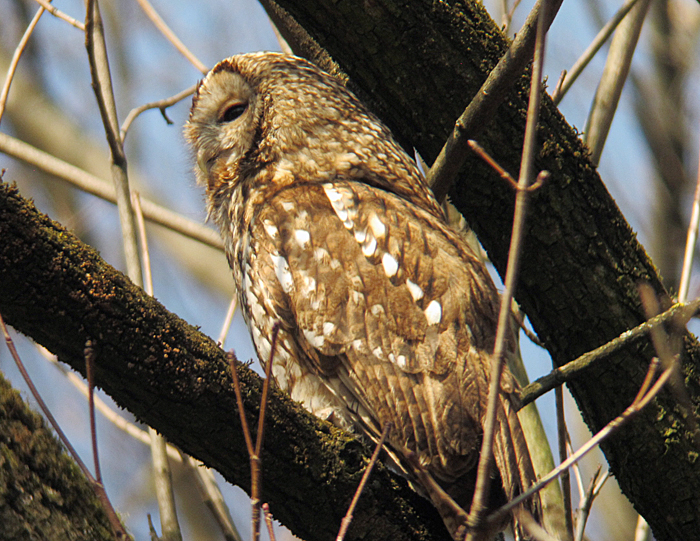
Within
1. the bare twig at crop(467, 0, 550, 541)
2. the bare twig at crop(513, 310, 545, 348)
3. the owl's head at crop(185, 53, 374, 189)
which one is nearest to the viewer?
the bare twig at crop(467, 0, 550, 541)

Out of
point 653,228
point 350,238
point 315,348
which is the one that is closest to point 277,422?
point 315,348

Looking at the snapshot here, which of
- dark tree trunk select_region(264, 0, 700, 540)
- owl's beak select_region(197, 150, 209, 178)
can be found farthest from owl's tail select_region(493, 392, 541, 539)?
owl's beak select_region(197, 150, 209, 178)

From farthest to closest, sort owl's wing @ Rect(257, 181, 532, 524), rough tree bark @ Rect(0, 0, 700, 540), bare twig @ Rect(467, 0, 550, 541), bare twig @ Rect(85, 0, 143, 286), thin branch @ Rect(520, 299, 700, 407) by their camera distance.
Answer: bare twig @ Rect(85, 0, 143, 286) → rough tree bark @ Rect(0, 0, 700, 540) → owl's wing @ Rect(257, 181, 532, 524) → thin branch @ Rect(520, 299, 700, 407) → bare twig @ Rect(467, 0, 550, 541)

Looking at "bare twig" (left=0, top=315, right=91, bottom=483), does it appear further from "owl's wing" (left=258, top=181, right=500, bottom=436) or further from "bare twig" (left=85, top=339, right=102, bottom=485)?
"owl's wing" (left=258, top=181, right=500, bottom=436)

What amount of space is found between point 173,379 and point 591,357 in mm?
1146

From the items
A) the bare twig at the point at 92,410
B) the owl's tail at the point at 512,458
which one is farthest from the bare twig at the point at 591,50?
the bare twig at the point at 92,410

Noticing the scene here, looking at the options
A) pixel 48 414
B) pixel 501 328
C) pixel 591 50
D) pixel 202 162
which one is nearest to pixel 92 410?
pixel 48 414

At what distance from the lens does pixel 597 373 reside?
2424 mm

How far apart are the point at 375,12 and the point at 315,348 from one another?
41.7 inches

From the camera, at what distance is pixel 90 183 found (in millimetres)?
2953

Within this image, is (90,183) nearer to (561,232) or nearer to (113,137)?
(113,137)

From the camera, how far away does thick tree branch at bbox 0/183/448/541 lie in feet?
4.72

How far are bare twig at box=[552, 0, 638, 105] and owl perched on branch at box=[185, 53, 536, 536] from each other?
2.12 ft

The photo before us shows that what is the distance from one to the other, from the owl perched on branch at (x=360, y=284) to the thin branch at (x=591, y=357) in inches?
4.8
